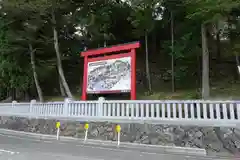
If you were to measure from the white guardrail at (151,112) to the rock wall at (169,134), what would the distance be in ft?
0.53

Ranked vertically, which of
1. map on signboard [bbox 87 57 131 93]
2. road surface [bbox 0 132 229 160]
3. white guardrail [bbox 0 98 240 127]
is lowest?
road surface [bbox 0 132 229 160]

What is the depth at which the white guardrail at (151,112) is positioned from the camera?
5531 mm

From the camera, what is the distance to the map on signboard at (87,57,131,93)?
8492 millimetres

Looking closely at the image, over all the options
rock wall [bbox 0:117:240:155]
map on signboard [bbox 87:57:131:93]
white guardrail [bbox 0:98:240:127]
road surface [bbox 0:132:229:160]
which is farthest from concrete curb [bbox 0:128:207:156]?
map on signboard [bbox 87:57:131:93]

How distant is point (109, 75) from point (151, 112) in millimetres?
3019

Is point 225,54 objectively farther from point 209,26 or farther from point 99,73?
point 99,73

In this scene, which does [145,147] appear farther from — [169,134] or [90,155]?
[90,155]

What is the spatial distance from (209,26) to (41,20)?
9.30 metres

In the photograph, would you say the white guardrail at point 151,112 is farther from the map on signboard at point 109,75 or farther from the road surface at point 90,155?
the map on signboard at point 109,75

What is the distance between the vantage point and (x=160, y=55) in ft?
56.2

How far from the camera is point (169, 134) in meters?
6.02

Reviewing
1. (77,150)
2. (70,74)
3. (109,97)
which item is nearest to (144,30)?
(109,97)

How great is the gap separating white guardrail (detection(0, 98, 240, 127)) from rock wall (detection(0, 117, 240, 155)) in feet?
0.53

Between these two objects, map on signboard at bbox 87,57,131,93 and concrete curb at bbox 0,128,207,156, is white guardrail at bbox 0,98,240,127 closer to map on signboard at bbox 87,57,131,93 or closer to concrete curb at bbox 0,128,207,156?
concrete curb at bbox 0,128,207,156
